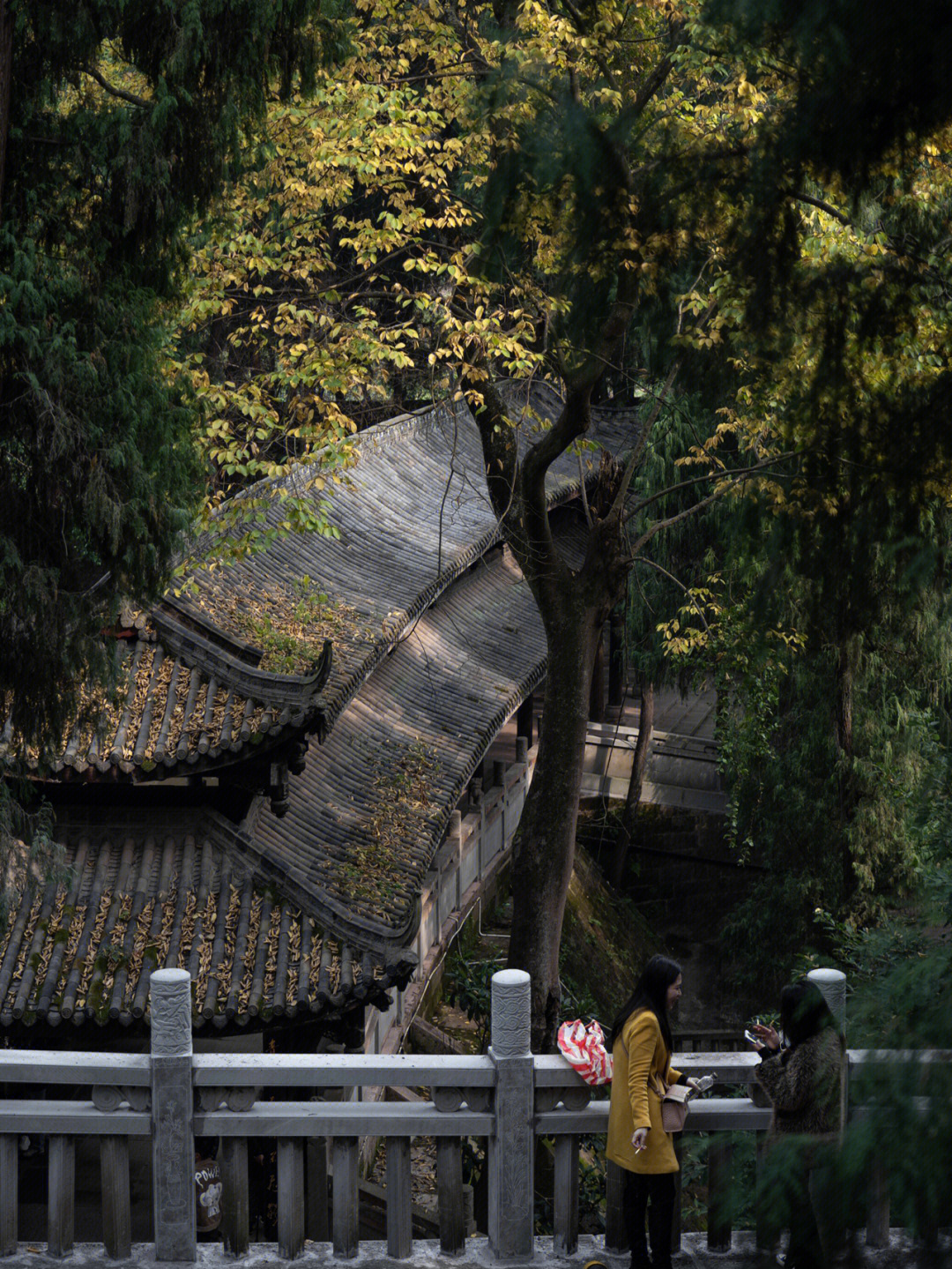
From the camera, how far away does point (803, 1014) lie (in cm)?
412

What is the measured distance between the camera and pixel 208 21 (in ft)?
18.2

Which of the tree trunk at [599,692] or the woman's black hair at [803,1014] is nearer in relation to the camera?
the woman's black hair at [803,1014]

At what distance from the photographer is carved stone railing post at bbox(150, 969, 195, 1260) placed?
14.7ft

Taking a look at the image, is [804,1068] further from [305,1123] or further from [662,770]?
[662,770]

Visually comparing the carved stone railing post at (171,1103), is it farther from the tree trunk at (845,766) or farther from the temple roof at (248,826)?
the tree trunk at (845,766)

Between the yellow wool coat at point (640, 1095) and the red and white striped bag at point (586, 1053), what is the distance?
0.10 meters

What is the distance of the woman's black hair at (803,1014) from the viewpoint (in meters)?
4.09

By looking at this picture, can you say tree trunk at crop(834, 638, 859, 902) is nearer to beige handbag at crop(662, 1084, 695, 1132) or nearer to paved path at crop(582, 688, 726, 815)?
paved path at crop(582, 688, 726, 815)

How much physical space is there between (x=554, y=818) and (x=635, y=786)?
36.9 ft

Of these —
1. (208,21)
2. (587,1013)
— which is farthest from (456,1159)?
(587,1013)

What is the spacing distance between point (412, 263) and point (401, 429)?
8.53 m

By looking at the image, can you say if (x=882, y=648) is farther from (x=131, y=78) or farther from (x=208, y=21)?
(x=208, y=21)

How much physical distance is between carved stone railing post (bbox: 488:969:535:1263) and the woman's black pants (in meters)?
0.39

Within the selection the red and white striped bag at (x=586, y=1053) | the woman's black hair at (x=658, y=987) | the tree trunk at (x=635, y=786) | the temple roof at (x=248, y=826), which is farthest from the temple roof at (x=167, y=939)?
the tree trunk at (x=635, y=786)
